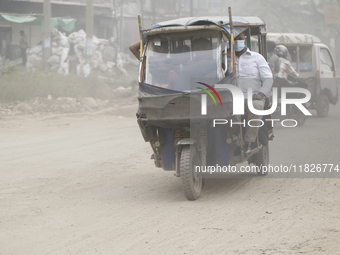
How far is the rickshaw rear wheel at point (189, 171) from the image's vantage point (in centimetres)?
557

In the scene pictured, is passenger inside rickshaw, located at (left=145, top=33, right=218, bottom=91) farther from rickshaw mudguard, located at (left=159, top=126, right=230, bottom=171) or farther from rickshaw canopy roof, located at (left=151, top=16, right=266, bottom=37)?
rickshaw mudguard, located at (left=159, top=126, right=230, bottom=171)

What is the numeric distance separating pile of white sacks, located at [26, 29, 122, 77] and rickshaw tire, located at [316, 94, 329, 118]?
1147 cm

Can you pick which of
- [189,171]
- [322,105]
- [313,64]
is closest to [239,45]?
[189,171]

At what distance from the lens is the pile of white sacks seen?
2420 centimetres

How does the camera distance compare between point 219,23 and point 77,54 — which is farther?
point 77,54

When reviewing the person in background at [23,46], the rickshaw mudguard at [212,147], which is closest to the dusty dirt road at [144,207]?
the rickshaw mudguard at [212,147]

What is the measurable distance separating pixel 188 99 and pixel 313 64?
34.1 feet

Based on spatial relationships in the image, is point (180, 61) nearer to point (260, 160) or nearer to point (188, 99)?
point (188, 99)

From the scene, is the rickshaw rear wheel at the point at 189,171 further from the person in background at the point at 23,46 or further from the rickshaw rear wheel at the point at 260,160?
the person in background at the point at 23,46

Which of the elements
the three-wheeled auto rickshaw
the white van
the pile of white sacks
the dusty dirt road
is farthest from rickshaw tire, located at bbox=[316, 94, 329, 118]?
the pile of white sacks

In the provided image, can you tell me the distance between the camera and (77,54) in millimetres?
26109

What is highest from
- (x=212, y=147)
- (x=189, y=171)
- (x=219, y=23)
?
(x=219, y=23)

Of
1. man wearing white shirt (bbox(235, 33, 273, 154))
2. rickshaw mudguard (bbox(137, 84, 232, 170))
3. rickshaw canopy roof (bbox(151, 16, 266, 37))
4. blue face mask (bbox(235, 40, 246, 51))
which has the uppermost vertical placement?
rickshaw canopy roof (bbox(151, 16, 266, 37))

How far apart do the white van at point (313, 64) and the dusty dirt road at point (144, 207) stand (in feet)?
16.7
